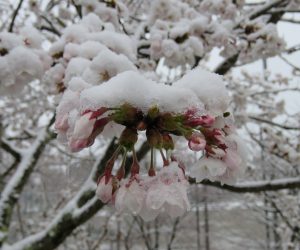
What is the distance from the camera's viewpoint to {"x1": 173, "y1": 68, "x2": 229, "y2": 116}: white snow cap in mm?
704

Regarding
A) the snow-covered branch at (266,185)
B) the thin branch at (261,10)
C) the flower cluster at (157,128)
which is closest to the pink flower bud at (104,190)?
the flower cluster at (157,128)

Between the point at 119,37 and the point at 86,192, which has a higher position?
the point at 119,37

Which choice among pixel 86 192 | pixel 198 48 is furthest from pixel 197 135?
Result: pixel 86 192

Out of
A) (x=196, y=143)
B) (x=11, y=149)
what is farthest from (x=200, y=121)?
(x=11, y=149)

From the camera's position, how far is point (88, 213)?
9.85ft

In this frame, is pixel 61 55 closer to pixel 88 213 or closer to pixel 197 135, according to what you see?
A: pixel 197 135

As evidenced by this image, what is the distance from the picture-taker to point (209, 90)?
2.32 feet

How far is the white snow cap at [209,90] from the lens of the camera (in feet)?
2.31

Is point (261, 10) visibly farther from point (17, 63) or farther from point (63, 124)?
point (63, 124)

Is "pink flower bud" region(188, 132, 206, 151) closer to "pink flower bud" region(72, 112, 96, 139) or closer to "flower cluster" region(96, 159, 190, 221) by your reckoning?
"flower cluster" region(96, 159, 190, 221)

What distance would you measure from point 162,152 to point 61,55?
112cm

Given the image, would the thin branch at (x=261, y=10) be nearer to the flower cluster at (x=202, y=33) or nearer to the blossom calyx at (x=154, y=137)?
the flower cluster at (x=202, y=33)

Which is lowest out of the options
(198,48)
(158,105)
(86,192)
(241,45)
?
(158,105)

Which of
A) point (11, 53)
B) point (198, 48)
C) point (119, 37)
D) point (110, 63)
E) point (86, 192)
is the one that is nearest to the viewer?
point (110, 63)
